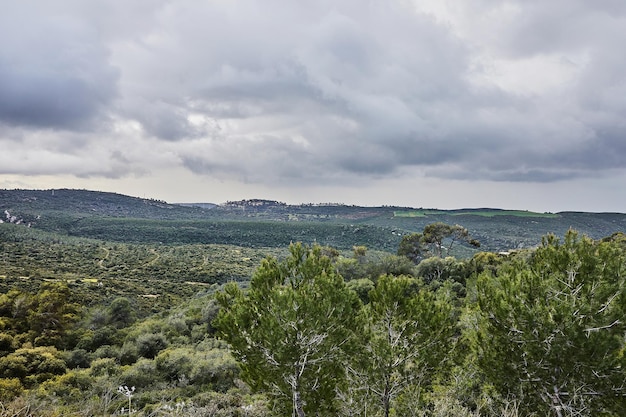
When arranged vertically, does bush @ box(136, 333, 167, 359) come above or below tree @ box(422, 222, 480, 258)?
below

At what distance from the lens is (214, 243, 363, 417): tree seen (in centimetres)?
862

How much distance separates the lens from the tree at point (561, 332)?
320 inches

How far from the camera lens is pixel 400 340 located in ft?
32.1

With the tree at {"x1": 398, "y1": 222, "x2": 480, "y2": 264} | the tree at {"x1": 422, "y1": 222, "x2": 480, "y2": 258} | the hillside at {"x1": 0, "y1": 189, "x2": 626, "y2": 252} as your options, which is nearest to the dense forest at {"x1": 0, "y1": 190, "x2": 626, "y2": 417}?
the tree at {"x1": 422, "y1": 222, "x2": 480, "y2": 258}

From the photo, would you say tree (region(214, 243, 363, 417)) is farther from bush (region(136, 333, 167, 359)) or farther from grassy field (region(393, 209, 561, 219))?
grassy field (region(393, 209, 561, 219))

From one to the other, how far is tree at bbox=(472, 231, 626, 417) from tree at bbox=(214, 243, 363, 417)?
361cm

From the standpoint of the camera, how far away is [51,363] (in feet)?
71.9

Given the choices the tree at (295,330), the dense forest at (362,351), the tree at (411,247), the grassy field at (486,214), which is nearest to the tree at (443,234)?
the tree at (411,247)

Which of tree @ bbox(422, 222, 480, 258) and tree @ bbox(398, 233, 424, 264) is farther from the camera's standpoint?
tree @ bbox(398, 233, 424, 264)

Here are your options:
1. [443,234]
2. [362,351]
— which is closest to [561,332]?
[362,351]

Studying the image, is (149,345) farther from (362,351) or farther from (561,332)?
(561,332)

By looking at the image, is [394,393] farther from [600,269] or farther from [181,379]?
[181,379]

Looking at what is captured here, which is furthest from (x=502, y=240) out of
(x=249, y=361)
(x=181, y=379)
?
(x=249, y=361)

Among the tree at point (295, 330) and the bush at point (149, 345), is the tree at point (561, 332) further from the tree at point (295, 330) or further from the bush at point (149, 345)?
the bush at point (149, 345)
